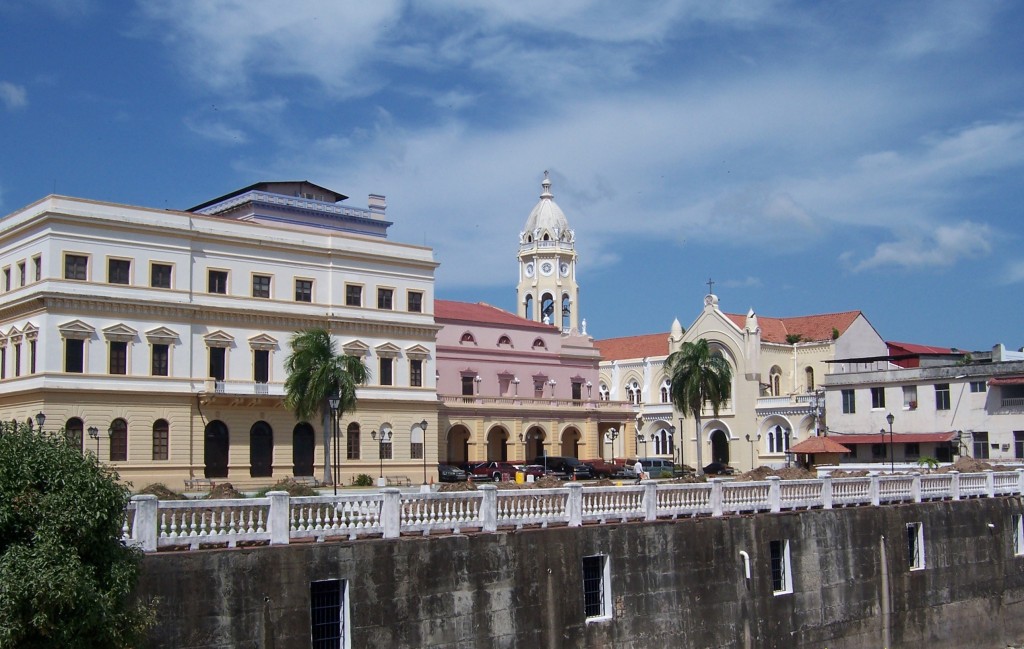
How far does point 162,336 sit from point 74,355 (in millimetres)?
A: 3787

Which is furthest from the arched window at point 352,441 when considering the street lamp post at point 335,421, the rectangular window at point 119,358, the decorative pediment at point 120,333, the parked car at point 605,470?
the parked car at point 605,470

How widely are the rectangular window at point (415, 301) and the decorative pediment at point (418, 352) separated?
6.16 ft

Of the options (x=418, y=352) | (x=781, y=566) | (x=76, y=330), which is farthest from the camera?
(x=418, y=352)

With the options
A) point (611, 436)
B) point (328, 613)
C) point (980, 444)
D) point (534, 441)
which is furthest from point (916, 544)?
point (611, 436)

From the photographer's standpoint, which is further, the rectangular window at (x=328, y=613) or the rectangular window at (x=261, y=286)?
the rectangular window at (x=261, y=286)

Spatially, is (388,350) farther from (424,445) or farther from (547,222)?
(547,222)

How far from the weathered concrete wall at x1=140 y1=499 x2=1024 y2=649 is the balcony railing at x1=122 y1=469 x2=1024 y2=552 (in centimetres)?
33

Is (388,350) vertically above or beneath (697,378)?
above

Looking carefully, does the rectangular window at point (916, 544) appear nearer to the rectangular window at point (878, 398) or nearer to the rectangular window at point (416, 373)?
the rectangular window at point (878, 398)

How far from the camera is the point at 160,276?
49.1 metres

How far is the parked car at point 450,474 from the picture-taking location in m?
54.9

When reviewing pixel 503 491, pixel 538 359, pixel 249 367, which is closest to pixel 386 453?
pixel 249 367

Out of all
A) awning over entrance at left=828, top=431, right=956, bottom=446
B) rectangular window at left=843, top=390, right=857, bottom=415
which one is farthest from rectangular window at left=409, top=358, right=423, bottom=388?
rectangular window at left=843, top=390, right=857, bottom=415

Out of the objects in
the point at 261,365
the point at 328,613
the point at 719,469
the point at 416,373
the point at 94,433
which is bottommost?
the point at 328,613
